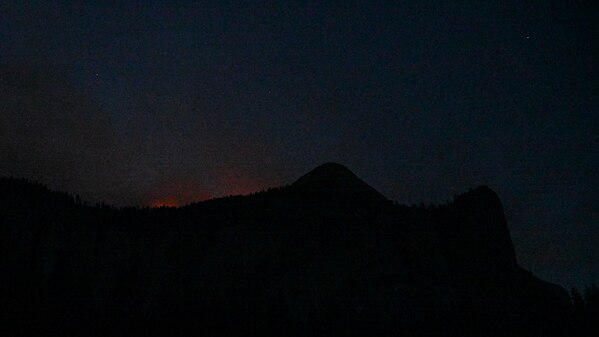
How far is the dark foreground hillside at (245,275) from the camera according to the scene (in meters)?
60.9

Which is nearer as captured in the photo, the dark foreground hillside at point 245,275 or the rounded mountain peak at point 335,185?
the dark foreground hillside at point 245,275

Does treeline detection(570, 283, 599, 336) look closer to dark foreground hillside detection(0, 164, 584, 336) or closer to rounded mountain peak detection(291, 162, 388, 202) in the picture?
dark foreground hillside detection(0, 164, 584, 336)

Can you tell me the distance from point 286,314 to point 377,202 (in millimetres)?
28473

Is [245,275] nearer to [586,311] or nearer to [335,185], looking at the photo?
[335,185]

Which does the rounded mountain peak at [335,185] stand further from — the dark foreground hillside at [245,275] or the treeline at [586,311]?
the treeline at [586,311]

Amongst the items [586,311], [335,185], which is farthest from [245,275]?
[586,311]

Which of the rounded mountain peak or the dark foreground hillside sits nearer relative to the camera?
the dark foreground hillside

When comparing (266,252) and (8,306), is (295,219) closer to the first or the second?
(266,252)

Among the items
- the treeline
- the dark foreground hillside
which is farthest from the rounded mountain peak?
the treeline

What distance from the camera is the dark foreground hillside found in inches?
2398

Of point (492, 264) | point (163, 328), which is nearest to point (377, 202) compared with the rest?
point (492, 264)

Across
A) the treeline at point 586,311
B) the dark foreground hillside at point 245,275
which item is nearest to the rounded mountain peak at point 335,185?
the dark foreground hillside at point 245,275

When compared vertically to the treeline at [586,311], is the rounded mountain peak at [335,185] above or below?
above

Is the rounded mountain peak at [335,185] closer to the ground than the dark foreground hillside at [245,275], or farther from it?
farther from it
